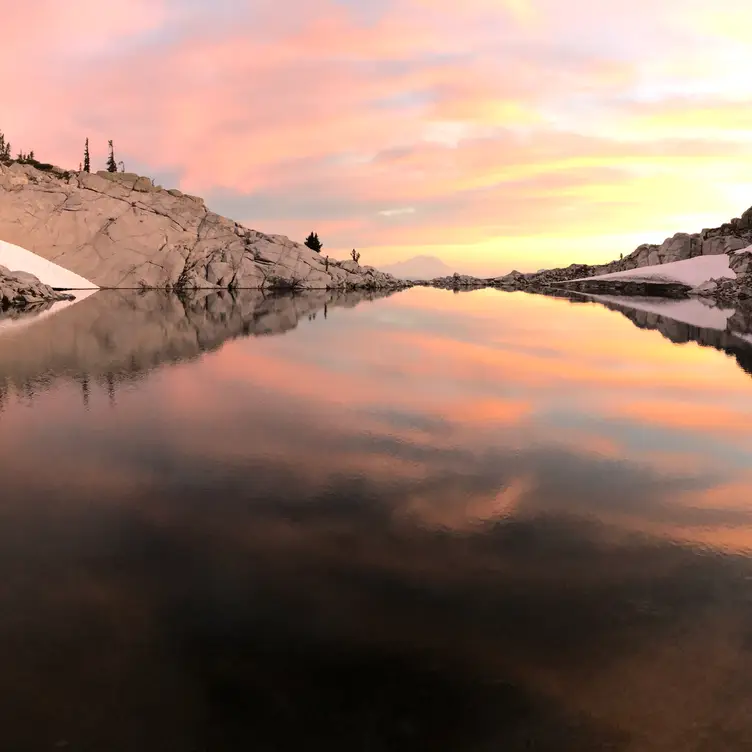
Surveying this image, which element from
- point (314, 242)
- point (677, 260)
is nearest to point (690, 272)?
point (677, 260)

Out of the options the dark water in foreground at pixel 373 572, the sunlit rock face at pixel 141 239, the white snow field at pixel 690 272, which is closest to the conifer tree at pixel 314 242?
the sunlit rock face at pixel 141 239

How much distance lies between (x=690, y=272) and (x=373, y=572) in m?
111

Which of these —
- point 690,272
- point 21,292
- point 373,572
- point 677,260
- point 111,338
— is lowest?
point 373,572

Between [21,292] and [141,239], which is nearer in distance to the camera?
[21,292]

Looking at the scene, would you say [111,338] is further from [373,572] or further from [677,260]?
[677,260]

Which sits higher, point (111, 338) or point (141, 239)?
point (141, 239)

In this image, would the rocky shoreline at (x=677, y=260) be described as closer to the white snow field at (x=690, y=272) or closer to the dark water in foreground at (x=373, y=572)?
the white snow field at (x=690, y=272)

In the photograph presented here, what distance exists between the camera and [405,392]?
1980cm

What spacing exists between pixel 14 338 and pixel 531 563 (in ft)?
104

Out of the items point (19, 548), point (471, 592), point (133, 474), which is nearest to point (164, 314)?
point (133, 474)

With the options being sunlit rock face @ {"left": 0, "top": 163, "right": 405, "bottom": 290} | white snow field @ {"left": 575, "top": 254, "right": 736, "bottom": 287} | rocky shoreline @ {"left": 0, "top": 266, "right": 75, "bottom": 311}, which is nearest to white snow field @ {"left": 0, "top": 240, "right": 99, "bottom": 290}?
sunlit rock face @ {"left": 0, "top": 163, "right": 405, "bottom": 290}

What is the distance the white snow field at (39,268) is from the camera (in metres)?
78.4

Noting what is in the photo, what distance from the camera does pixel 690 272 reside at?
102438 mm

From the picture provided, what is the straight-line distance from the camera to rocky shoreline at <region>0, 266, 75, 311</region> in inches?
2199
